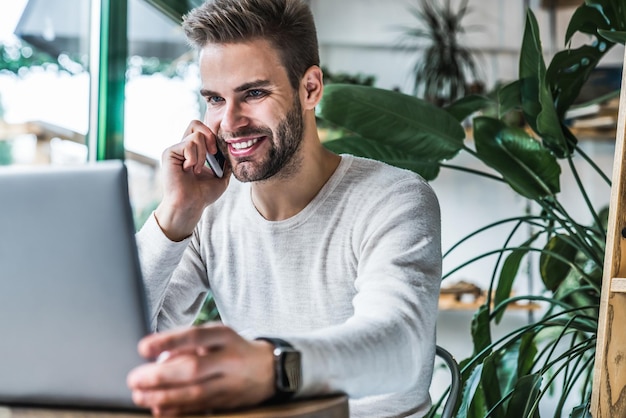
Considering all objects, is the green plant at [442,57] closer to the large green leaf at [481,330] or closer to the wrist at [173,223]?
the large green leaf at [481,330]

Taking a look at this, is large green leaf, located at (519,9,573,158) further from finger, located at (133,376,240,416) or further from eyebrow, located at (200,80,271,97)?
finger, located at (133,376,240,416)

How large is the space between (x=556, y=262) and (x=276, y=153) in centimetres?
99

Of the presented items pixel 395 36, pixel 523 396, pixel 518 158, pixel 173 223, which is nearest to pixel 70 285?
pixel 173 223

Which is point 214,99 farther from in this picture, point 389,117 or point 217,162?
point 389,117

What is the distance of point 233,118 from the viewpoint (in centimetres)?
141

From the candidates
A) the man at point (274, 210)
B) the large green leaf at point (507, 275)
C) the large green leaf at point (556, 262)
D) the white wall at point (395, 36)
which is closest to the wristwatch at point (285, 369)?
the man at point (274, 210)

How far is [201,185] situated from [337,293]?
1.06 ft

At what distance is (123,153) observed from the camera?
245 centimetres

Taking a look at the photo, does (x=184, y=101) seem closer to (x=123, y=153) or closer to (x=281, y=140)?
(x=123, y=153)

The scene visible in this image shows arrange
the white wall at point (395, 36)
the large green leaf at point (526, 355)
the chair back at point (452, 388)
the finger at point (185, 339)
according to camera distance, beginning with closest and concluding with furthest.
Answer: the finger at point (185, 339) < the chair back at point (452, 388) < the large green leaf at point (526, 355) < the white wall at point (395, 36)

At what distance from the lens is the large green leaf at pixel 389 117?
1.87 meters

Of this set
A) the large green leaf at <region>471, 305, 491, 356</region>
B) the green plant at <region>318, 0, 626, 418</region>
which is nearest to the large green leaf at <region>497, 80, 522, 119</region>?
the green plant at <region>318, 0, 626, 418</region>

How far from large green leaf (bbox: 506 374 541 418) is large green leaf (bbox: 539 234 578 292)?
0.54m

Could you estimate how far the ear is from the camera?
1530mm
